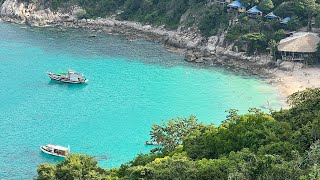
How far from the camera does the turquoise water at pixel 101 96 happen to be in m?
37.7

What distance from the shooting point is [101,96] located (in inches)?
1836

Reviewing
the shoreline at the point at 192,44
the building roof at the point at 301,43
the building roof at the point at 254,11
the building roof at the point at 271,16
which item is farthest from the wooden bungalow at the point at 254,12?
the building roof at the point at 301,43

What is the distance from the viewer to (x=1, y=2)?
7500 centimetres

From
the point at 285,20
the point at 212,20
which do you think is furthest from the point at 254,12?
the point at 212,20

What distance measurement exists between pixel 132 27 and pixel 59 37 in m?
8.85

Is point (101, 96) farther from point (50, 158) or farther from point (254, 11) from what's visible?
point (254, 11)

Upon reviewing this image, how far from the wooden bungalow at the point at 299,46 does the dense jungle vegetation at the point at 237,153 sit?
21732 mm

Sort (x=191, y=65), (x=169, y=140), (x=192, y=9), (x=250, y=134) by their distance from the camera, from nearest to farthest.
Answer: (x=250, y=134), (x=169, y=140), (x=191, y=65), (x=192, y=9)

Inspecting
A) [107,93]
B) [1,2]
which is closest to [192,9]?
[107,93]

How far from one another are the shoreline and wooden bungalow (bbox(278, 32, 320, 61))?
36.9 inches

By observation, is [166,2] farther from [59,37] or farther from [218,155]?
[218,155]

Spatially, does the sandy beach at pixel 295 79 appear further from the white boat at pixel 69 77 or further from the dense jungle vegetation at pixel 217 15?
the white boat at pixel 69 77

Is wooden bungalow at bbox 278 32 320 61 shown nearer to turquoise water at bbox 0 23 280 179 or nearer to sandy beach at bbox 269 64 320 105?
sandy beach at bbox 269 64 320 105

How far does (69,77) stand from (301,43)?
21416mm
